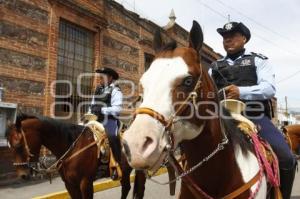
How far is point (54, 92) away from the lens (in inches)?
468

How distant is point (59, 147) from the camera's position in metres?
6.93

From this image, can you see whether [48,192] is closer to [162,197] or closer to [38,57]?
[162,197]

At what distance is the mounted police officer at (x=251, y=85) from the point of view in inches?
144

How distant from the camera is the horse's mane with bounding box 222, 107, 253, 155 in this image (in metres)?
3.26

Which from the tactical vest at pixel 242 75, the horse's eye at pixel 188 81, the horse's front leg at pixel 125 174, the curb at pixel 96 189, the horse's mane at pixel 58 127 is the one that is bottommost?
the curb at pixel 96 189

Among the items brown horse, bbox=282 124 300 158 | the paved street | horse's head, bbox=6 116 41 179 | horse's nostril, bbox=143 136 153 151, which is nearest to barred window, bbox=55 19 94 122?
the paved street

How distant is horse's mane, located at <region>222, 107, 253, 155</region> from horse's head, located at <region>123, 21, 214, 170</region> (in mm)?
441

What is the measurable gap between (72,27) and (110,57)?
2.15m

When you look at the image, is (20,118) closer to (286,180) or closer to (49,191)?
(49,191)

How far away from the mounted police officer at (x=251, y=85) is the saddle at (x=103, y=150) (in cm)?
368

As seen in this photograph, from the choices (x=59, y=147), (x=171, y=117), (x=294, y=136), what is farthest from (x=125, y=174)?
(x=294, y=136)

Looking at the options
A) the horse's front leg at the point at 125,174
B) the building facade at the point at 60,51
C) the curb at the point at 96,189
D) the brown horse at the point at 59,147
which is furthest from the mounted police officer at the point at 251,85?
the curb at the point at 96,189

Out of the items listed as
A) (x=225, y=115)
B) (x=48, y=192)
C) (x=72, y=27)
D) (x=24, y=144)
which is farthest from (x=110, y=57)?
(x=225, y=115)

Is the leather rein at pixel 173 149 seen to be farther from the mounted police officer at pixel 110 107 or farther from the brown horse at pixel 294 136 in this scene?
the brown horse at pixel 294 136
